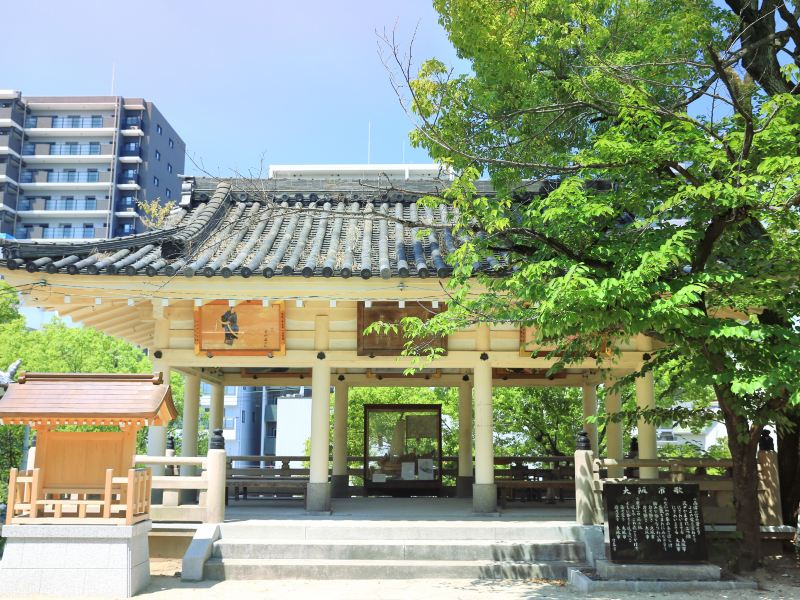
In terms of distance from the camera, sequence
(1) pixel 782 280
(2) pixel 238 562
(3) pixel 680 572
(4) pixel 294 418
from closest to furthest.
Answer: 1. (1) pixel 782 280
2. (3) pixel 680 572
3. (2) pixel 238 562
4. (4) pixel 294 418

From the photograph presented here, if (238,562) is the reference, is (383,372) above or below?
above

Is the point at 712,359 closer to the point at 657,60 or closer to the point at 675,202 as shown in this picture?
the point at 675,202

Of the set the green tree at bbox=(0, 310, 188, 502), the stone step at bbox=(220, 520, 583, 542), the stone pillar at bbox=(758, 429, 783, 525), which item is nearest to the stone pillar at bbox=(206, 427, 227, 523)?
the stone step at bbox=(220, 520, 583, 542)

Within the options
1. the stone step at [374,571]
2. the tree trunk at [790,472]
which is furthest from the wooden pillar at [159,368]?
the tree trunk at [790,472]

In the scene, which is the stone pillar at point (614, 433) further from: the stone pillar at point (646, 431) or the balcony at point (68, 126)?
the balcony at point (68, 126)

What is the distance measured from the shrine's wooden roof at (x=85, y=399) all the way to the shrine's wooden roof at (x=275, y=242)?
2.10 meters

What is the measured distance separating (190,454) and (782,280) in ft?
37.7

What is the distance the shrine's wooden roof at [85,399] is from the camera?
9680 millimetres

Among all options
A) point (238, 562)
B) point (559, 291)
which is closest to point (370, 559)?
point (238, 562)

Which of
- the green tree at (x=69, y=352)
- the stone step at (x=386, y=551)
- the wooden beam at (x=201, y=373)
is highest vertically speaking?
the green tree at (x=69, y=352)

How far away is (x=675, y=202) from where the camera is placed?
8.14 m

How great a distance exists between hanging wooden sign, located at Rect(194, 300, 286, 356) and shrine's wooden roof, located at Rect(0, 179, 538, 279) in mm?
956

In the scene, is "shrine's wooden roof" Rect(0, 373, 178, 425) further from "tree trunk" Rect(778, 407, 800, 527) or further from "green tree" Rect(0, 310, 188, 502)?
"green tree" Rect(0, 310, 188, 502)

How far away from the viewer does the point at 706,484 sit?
1192cm
